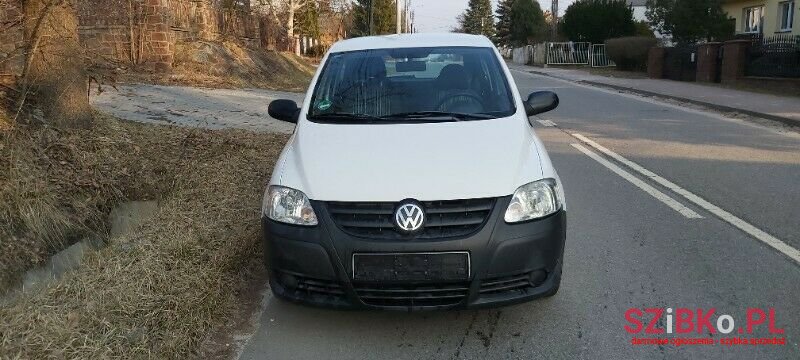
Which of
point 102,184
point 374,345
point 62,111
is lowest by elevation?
point 374,345

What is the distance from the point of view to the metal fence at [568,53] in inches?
1981

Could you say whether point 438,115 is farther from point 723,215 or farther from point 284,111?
point 723,215

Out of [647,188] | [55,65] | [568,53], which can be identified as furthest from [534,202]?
[568,53]

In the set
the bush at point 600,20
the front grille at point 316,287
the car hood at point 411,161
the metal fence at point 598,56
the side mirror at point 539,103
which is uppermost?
the bush at point 600,20

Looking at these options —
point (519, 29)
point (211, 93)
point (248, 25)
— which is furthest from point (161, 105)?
point (519, 29)

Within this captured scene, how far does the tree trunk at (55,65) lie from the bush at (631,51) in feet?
104

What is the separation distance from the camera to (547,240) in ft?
11.5

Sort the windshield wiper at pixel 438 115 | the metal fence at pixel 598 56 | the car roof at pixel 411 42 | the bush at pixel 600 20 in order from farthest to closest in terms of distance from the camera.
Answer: the metal fence at pixel 598 56 → the bush at pixel 600 20 → the car roof at pixel 411 42 → the windshield wiper at pixel 438 115

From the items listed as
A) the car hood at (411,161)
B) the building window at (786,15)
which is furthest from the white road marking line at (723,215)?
the building window at (786,15)

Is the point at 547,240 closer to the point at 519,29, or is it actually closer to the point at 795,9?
the point at 795,9

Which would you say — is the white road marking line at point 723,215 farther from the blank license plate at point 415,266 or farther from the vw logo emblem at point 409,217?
the vw logo emblem at point 409,217

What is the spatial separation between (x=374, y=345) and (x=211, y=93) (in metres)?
12.4

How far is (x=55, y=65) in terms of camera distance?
6.55m

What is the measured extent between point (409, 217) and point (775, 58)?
21438mm
